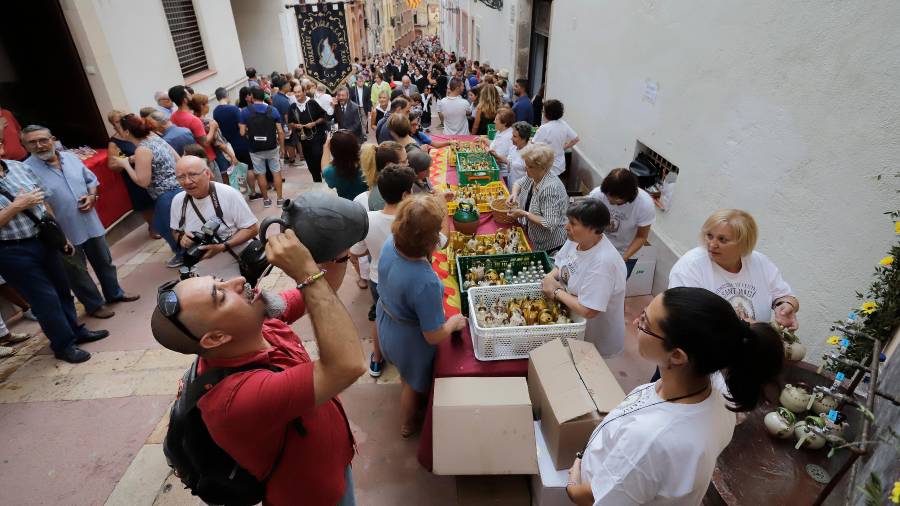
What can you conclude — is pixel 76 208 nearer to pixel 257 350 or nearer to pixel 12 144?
pixel 12 144

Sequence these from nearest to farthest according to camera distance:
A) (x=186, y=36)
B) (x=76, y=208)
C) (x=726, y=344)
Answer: (x=726, y=344)
(x=76, y=208)
(x=186, y=36)

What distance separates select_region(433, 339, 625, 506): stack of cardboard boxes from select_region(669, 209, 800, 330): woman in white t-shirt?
30.3 inches

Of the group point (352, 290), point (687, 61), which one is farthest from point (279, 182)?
point (687, 61)

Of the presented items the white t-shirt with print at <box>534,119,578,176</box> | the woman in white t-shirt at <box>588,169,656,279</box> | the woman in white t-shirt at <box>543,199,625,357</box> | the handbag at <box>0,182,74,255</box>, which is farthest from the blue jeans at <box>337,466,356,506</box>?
the white t-shirt with print at <box>534,119,578,176</box>

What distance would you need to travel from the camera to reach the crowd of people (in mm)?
1329

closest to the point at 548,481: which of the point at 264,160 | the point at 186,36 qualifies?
the point at 264,160

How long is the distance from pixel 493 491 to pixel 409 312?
4.00ft

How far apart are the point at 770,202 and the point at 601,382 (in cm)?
205

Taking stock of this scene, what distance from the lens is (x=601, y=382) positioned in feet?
7.33

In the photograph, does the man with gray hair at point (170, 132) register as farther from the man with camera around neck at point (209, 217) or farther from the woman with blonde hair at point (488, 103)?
the woman with blonde hair at point (488, 103)

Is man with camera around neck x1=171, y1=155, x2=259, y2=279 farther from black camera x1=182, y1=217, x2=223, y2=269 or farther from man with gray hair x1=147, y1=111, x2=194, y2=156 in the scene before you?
man with gray hair x1=147, y1=111, x2=194, y2=156

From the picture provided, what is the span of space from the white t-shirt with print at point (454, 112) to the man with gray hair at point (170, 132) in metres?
4.22

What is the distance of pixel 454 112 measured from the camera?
25.3 ft

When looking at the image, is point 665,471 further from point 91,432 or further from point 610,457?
point 91,432
